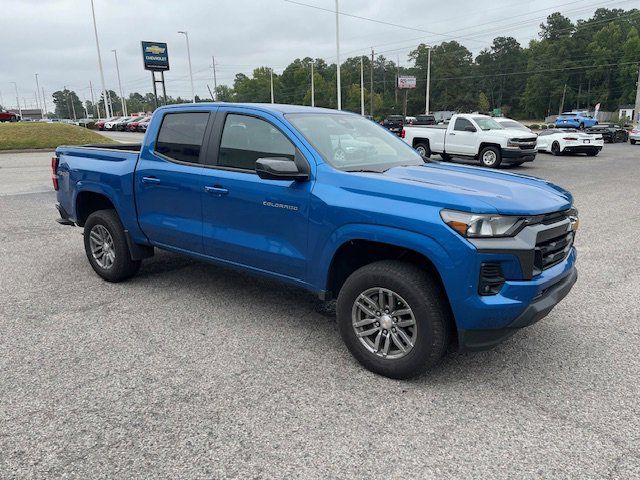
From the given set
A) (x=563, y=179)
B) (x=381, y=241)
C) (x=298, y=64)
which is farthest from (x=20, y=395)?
(x=298, y=64)

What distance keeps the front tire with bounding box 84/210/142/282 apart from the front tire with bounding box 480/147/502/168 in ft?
47.3

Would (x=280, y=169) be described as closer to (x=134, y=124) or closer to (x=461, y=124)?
(x=461, y=124)

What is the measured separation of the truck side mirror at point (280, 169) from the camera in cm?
359

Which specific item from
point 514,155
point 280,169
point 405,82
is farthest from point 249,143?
point 405,82

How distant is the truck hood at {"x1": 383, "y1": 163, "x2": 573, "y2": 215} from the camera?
3.08m

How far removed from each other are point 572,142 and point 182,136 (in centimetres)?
2181

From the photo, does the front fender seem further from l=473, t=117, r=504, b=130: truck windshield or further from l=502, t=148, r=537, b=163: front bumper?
l=473, t=117, r=504, b=130: truck windshield

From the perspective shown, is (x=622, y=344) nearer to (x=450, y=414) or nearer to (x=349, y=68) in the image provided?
(x=450, y=414)

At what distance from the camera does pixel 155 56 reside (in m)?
46.0

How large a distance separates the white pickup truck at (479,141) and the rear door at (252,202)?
13.8m

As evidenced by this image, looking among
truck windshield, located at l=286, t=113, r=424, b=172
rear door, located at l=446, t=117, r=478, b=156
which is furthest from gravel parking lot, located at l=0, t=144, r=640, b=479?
rear door, located at l=446, t=117, r=478, b=156

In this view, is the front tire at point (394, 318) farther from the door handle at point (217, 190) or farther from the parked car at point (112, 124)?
the parked car at point (112, 124)

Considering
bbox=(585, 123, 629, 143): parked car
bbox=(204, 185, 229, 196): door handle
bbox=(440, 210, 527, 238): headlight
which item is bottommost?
bbox=(585, 123, 629, 143): parked car

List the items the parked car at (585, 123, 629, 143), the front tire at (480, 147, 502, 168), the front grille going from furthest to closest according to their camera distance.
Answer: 1. the parked car at (585, 123, 629, 143)
2. the front tire at (480, 147, 502, 168)
3. the front grille
